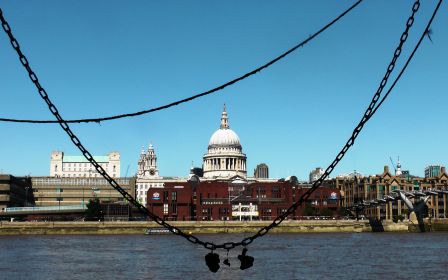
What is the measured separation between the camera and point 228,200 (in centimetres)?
16275

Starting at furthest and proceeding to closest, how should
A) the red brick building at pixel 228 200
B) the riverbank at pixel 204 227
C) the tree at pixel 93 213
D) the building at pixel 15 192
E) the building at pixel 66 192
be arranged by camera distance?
the building at pixel 66 192 → the red brick building at pixel 228 200 → the tree at pixel 93 213 → the building at pixel 15 192 → the riverbank at pixel 204 227

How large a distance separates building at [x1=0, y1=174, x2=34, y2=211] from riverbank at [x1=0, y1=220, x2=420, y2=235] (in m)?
20.4

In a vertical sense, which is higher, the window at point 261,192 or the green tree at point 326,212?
the window at point 261,192

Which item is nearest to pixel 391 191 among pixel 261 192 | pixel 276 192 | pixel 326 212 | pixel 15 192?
pixel 326 212

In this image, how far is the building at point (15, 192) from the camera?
150 m

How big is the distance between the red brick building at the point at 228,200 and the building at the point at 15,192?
103 ft

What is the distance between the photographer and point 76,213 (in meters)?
167

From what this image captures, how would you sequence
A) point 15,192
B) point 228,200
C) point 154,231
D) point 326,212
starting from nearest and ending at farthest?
point 154,231 < point 326,212 < point 228,200 < point 15,192

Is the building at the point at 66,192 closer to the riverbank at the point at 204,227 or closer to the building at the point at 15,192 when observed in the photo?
the building at the point at 15,192

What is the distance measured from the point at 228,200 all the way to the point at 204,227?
24.6 meters

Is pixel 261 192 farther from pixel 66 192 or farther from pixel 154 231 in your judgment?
pixel 66 192

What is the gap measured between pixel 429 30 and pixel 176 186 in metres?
153

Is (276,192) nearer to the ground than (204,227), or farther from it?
farther from it

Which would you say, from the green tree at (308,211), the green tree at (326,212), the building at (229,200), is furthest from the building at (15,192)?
the green tree at (326,212)
